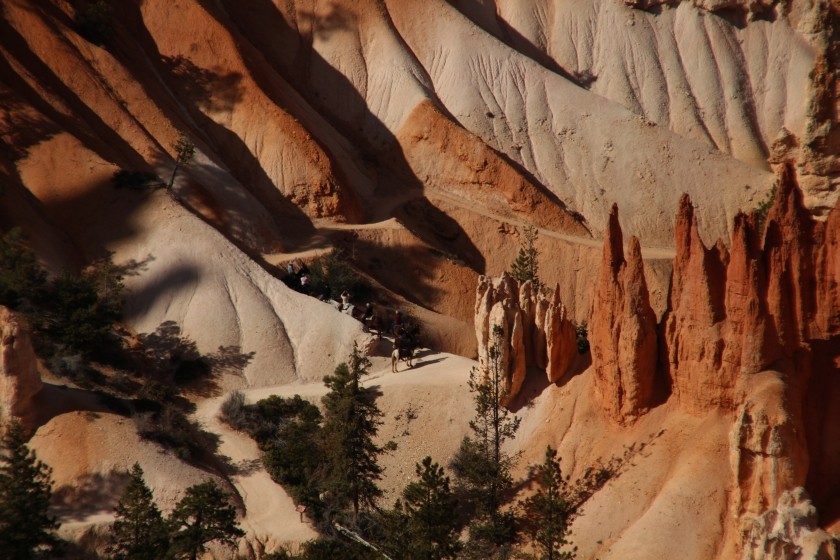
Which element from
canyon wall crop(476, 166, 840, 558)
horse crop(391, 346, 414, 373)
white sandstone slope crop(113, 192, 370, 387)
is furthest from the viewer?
white sandstone slope crop(113, 192, 370, 387)

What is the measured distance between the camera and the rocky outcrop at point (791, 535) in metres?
23.2

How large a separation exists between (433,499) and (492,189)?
3508cm

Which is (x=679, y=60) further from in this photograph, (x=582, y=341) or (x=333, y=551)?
(x=333, y=551)

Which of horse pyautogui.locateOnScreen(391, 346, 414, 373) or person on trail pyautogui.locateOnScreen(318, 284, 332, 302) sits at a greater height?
person on trail pyautogui.locateOnScreen(318, 284, 332, 302)

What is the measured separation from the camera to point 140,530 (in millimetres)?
28906

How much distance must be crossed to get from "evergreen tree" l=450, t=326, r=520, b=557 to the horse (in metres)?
3.76

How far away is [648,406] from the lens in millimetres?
32000

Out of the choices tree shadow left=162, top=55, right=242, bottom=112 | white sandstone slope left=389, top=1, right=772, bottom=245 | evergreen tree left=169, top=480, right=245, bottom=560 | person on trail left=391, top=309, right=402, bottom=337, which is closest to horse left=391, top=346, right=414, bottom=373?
person on trail left=391, top=309, right=402, bottom=337

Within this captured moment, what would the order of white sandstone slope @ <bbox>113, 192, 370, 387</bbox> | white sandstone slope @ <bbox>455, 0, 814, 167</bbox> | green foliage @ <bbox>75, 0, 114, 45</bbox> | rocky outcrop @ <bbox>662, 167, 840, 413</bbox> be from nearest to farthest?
rocky outcrop @ <bbox>662, 167, 840, 413</bbox>, white sandstone slope @ <bbox>113, 192, 370, 387</bbox>, green foliage @ <bbox>75, 0, 114, 45</bbox>, white sandstone slope @ <bbox>455, 0, 814, 167</bbox>

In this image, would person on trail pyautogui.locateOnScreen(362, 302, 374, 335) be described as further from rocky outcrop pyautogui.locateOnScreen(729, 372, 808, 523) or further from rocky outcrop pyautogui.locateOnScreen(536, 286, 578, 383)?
rocky outcrop pyautogui.locateOnScreen(729, 372, 808, 523)

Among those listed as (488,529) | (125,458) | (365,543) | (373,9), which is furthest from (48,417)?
(373,9)

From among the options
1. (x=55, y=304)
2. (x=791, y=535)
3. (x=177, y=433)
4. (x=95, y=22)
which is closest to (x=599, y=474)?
(x=791, y=535)

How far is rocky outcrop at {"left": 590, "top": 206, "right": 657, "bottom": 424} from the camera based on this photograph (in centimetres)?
3172

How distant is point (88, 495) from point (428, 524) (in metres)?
10.9
